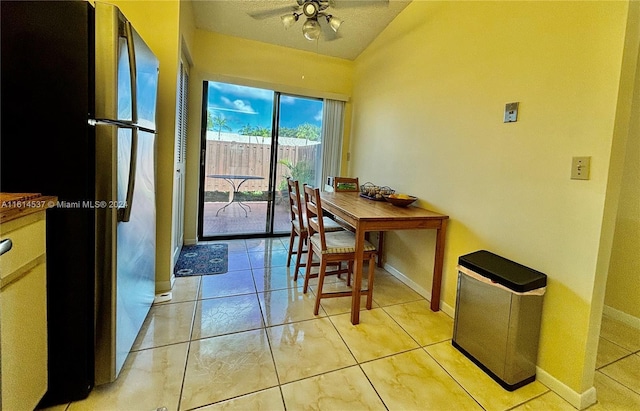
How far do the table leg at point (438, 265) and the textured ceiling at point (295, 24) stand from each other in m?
1.86

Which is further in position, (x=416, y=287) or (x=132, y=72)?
(x=416, y=287)

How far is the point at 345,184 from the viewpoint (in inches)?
136

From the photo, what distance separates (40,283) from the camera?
43.6 inches

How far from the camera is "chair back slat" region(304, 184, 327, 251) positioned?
2072mm

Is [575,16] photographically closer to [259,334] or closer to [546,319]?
[546,319]

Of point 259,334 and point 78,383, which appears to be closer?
point 78,383

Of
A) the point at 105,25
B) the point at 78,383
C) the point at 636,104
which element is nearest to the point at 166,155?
the point at 105,25

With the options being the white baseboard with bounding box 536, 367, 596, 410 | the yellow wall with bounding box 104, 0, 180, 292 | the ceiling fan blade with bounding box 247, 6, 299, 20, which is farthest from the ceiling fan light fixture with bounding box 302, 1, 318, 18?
the white baseboard with bounding box 536, 367, 596, 410

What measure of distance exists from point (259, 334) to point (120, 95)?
5.06ft

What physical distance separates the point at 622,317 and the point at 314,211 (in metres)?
2.59

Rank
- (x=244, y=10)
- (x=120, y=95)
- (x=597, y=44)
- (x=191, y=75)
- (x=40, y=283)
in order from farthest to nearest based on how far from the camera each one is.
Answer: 1. (x=191, y=75)
2. (x=244, y=10)
3. (x=597, y=44)
4. (x=120, y=95)
5. (x=40, y=283)

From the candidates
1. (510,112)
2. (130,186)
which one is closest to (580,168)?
(510,112)

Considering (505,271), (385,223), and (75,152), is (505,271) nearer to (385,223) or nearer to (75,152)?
(385,223)

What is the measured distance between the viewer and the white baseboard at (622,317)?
7.07 feet
